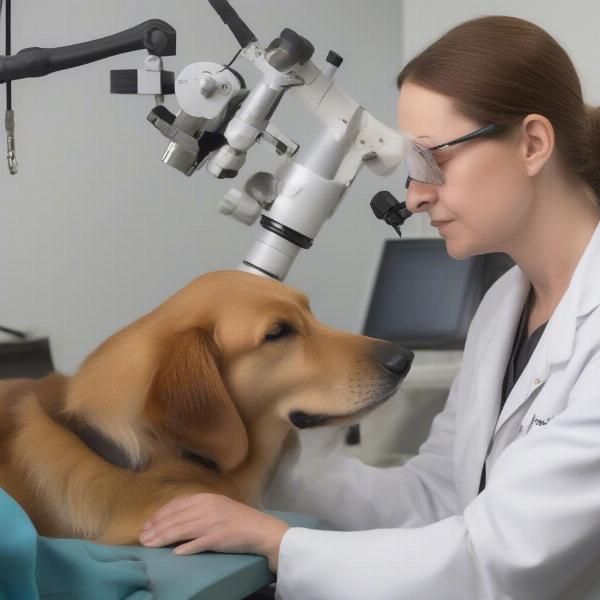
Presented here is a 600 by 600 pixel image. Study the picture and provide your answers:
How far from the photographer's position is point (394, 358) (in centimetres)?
124

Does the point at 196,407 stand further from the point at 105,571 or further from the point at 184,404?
the point at 105,571

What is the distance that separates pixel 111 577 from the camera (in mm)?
793

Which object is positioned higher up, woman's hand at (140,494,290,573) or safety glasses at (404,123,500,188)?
safety glasses at (404,123,500,188)

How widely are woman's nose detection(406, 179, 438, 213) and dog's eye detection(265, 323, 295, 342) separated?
23cm

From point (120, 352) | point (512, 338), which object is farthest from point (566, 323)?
point (120, 352)

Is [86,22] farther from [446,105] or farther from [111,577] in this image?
[111,577]

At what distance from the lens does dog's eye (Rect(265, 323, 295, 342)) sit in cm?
123

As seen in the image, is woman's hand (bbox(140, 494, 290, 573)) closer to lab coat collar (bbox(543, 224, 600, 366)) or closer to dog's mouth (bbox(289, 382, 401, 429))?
dog's mouth (bbox(289, 382, 401, 429))

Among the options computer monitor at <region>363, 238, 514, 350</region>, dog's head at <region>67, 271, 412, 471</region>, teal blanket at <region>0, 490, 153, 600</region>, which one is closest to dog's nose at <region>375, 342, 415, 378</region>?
dog's head at <region>67, 271, 412, 471</region>

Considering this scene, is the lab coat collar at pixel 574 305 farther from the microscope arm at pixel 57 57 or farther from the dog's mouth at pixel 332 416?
the microscope arm at pixel 57 57

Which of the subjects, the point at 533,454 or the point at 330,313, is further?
the point at 330,313

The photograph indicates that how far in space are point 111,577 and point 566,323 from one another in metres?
0.66

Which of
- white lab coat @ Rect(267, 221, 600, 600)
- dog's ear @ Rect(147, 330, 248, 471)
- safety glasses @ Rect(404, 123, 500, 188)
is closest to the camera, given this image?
white lab coat @ Rect(267, 221, 600, 600)

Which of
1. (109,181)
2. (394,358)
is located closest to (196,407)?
(394,358)
